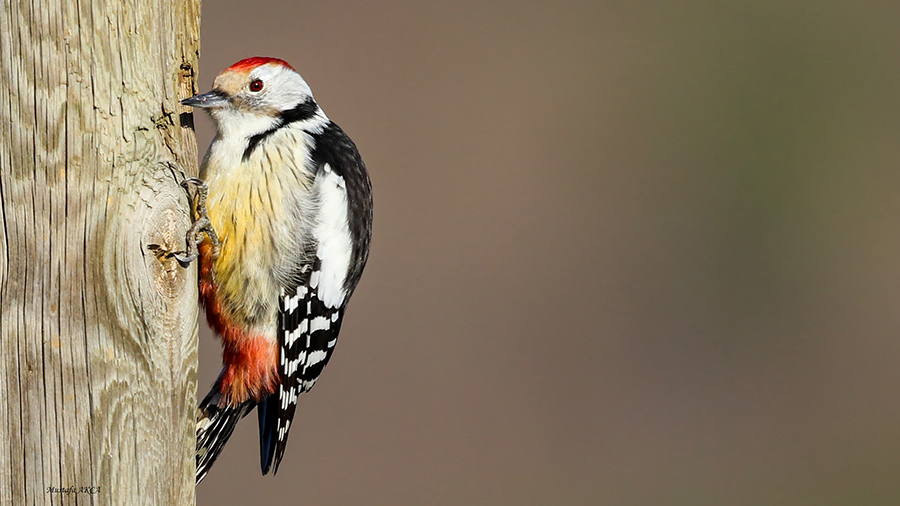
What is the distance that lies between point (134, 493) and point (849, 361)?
24.0 ft

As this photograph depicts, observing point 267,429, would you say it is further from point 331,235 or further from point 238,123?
point 238,123

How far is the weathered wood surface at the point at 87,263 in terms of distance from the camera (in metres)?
1.64

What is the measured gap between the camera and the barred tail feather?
2496 millimetres

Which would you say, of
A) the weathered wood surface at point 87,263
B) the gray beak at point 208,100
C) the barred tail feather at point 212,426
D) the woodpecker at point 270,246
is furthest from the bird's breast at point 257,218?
the weathered wood surface at point 87,263

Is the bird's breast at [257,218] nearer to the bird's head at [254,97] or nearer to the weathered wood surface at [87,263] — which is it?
the bird's head at [254,97]

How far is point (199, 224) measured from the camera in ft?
7.04

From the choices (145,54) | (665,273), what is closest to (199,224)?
(145,54)

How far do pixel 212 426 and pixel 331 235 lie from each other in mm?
664

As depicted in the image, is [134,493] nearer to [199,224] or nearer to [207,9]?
[199,224]

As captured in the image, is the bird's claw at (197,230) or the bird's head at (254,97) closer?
the bird's claw at (197,230)

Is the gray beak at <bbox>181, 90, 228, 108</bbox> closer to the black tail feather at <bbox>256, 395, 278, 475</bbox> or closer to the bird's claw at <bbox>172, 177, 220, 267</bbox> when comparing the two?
the bird's claw at <bbox>172, 177, 220, 267</bbox>

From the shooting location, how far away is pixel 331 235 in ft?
8.62

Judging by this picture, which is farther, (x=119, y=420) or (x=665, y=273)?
(x=665, y=273)

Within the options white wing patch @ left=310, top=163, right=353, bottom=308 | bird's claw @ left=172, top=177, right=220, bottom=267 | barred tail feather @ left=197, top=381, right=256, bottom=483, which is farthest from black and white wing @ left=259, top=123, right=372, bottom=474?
bird's claw @ left=172, top=177, right=220, bottom=267
